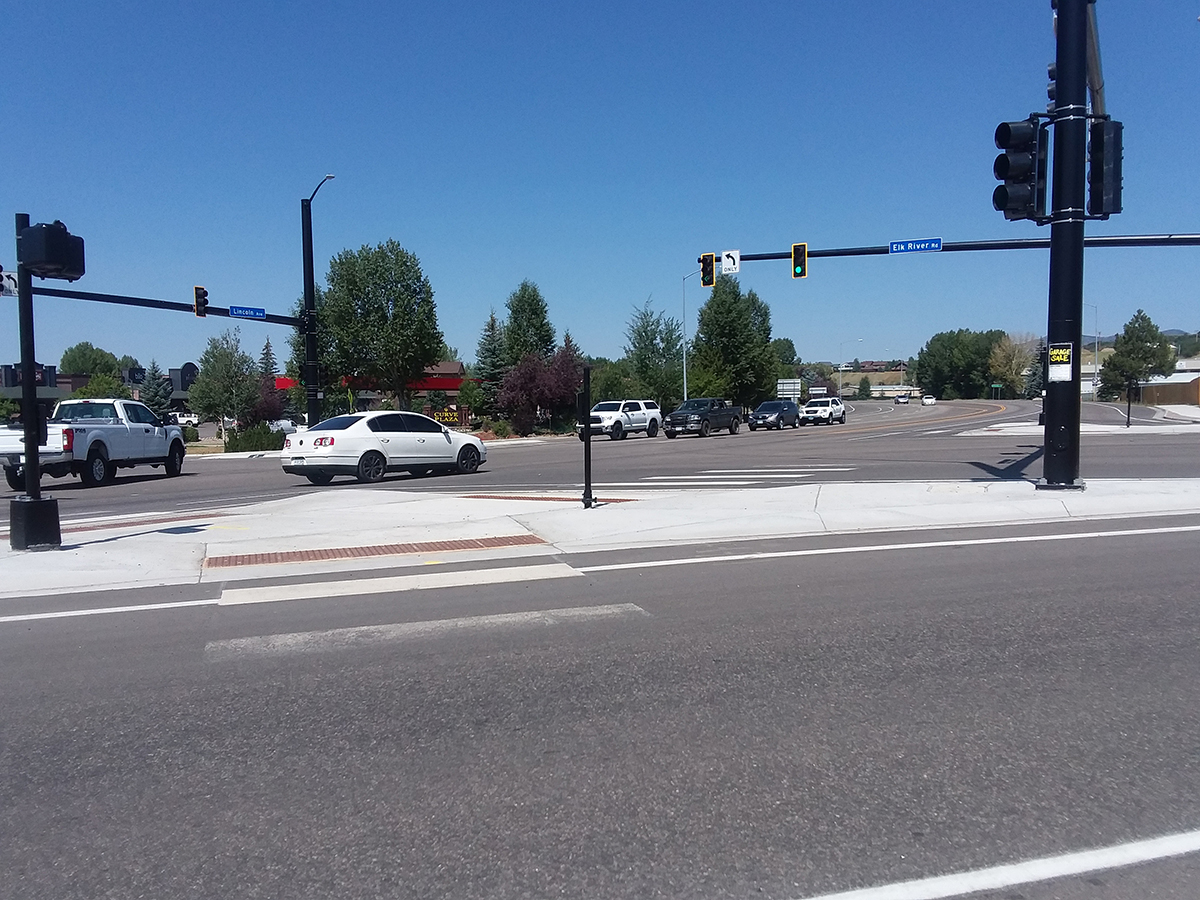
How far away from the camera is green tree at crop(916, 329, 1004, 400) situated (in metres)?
160

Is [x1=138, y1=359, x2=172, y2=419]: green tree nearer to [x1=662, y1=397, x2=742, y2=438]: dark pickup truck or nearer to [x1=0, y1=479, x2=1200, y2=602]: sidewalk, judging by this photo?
[x1=662, y1=397, x2=742, y2=438]: dark pickup truck

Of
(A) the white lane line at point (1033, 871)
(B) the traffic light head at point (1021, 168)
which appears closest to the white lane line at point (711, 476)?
(B) the traffic light head at point (1021, 168)

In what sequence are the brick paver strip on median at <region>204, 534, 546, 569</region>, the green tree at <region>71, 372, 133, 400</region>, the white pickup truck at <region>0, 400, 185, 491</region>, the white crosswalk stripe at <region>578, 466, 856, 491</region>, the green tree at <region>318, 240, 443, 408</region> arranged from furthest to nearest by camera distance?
the green tree at <region>71, 372, 133, 400</region> < the green tree at <region>318, 240, 443, 408</region> < the white pickup truck at <region>0, 400, 185, 491</region> < the white crosswalk stripe at <region>578, 466, 856, 491</region> < the brick paver strip on median at <region>204, 534, 546, 569</region>

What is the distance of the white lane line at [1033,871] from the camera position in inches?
133

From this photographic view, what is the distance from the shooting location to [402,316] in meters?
Result: 49.5

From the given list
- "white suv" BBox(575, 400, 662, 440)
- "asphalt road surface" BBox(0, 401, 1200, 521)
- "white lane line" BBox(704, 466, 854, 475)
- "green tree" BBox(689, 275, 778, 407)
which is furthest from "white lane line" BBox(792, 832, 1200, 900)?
"green tree" BBox(689, 275, 778, 407)

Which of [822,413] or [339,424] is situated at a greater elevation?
[339,424]

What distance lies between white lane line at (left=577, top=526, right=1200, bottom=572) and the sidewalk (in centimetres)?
112

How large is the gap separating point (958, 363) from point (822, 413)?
375 ft

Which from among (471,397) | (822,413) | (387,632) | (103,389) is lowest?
(387,632)

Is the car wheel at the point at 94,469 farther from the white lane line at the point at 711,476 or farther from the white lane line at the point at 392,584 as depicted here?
the white lane line at the point at 392,584

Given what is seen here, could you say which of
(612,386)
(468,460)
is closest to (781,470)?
(468,460)

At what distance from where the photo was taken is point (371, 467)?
2064cm

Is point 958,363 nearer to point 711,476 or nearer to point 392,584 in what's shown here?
point 711,476
